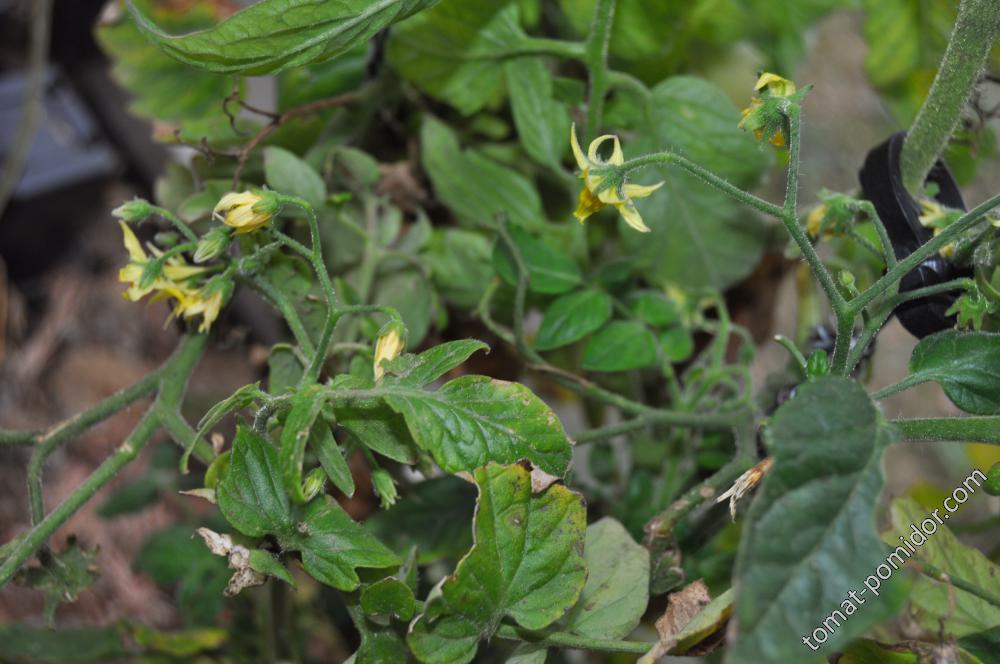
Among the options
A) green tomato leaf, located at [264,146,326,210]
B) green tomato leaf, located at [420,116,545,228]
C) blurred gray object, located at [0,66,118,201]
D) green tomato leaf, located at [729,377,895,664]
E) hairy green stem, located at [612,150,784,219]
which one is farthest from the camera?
blurred gray object, located at [0,66,118,201]

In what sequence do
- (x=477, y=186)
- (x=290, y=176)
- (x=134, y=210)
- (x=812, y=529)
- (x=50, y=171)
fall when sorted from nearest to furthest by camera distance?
(x=812, y=529)
(x=134, y=210)
(x=290, y=176)
(x=477, y=186)
(x=50, y=171)

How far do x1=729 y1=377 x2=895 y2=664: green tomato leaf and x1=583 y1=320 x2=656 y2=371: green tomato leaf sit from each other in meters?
0.28

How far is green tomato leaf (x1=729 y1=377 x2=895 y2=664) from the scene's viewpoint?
319 mm

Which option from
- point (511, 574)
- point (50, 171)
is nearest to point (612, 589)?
point (511, 574)

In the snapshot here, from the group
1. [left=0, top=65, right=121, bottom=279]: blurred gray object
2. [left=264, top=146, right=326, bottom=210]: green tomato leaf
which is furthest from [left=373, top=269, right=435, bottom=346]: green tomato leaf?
[left=0, top=65, right=121, bottom=279]: blurred gray object

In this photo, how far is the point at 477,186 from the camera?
78 cm

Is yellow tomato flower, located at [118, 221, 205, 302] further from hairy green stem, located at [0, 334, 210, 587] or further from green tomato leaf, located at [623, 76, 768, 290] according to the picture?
green tomato leaf, located at [623, 76, 768, 290]

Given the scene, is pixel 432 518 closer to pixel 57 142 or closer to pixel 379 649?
pixel 379 649

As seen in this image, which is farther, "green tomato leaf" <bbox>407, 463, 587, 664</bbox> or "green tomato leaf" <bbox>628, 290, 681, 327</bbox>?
"green tomato leaf" <bbox>628, 290, 681, 327</bbox>

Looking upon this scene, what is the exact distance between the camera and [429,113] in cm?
86

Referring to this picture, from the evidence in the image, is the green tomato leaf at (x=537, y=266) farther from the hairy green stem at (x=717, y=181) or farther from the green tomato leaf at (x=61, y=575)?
the green tomato leaf at (x=61, y=575)

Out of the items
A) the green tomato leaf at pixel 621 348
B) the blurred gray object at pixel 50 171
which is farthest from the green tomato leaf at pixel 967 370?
the blurred gray object at pixel 50 171

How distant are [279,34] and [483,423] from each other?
0.23m

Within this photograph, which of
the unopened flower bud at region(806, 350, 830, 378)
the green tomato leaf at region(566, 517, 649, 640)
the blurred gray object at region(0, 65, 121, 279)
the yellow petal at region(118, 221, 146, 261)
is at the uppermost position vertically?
the unopened flower bud at region(806, 350, 830, 378)
